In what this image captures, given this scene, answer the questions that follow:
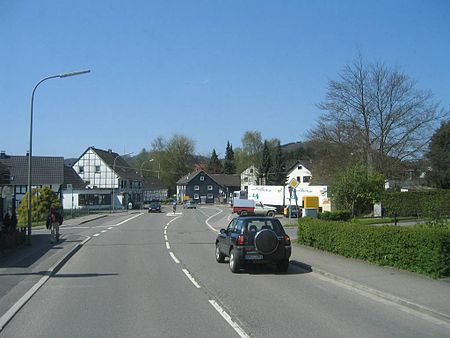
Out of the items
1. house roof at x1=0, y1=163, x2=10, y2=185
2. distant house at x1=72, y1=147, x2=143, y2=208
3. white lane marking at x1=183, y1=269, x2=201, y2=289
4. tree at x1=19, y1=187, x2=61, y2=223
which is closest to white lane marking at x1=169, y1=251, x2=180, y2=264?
white lane marking at x1=183, y1=269, x2=201, y2=289

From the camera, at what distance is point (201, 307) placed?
→ 30.8ft

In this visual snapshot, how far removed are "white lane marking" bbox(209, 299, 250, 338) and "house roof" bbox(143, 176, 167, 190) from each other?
4162 inches

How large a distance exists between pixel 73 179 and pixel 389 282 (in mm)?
72081

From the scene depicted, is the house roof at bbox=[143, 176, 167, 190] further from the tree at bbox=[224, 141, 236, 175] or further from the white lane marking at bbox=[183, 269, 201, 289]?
the white lane marking at bbox=[183, 269, 201, 289]

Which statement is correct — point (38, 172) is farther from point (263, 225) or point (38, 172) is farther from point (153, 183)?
point (263, 225)

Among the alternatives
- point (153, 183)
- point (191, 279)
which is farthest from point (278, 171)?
point (191, 279)

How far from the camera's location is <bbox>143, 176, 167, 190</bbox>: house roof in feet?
387

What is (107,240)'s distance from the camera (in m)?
26.6

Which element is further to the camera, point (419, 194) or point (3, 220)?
point (419, 194)

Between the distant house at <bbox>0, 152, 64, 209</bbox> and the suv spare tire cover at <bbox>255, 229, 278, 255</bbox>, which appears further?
the distant house at <bbox>0, 152, 64, 209</bbox>

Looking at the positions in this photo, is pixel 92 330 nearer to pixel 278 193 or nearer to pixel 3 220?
pixel 3 220

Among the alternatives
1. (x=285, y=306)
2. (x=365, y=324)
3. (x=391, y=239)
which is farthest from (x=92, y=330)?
(x=391, y=239)

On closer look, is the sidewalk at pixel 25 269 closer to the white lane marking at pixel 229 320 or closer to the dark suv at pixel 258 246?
the white lane marking at pixel 229 320

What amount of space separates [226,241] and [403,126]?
111 ft
